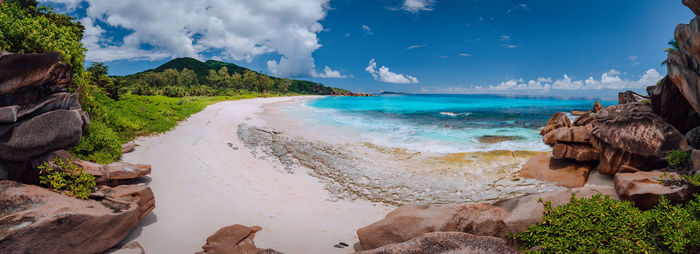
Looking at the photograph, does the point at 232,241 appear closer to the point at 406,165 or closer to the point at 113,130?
the point at 406,165

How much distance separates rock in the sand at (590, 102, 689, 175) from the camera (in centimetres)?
1005

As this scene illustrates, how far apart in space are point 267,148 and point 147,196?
8754 mm

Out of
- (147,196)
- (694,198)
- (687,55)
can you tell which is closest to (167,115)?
(147,196)

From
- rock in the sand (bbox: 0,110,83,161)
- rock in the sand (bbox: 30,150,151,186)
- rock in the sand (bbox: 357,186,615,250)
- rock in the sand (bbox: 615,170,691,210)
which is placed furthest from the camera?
rock in the sand (bbox: 30,150,151,186)

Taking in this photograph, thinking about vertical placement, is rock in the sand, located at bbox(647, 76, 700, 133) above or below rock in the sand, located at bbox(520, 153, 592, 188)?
above

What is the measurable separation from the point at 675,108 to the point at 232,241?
18.9 metres

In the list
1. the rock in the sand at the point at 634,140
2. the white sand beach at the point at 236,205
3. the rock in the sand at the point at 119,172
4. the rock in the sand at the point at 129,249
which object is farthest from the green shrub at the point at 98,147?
the rock in the sand at the point at 634,140

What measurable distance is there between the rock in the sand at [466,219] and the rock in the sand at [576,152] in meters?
7.07

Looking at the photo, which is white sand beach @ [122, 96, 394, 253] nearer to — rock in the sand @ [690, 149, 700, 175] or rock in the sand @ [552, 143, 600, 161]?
rock in the sand @ [690, 149, 700, 175]

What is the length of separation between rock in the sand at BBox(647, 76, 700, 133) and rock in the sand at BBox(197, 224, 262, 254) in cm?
1807

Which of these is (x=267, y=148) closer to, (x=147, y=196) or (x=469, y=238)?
(x=147, y=196)

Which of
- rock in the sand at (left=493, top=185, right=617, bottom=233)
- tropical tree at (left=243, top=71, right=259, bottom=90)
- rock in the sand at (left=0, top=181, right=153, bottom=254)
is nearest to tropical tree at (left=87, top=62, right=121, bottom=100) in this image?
rock in the sand at (left=0, top=181, right=153, bottom=254)

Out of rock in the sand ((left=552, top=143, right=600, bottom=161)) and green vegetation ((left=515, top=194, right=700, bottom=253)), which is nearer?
green vegetation ((left=515, top=194, right=700, bottom=253))

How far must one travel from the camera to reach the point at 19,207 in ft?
18.3
